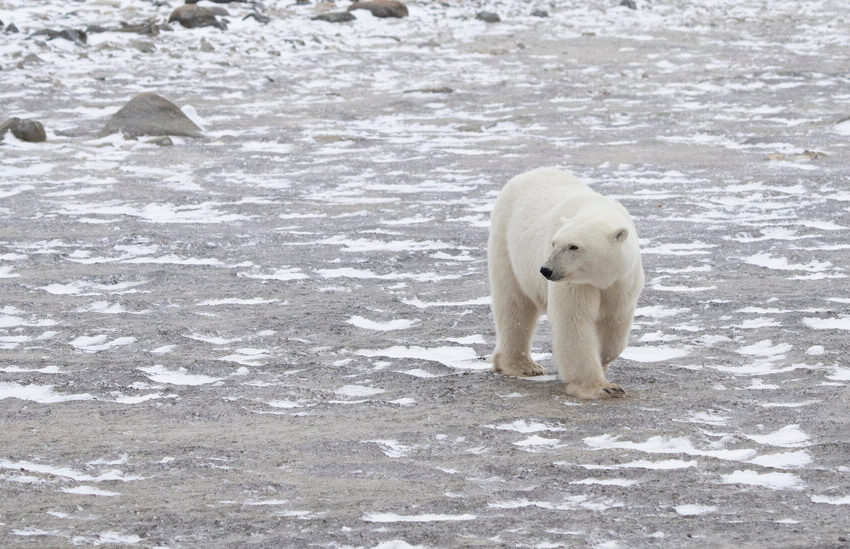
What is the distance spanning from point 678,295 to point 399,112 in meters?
7.79

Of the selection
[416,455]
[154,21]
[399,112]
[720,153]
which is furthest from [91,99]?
[416,455]

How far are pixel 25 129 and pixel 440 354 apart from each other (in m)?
7.78

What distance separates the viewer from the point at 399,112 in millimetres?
14680

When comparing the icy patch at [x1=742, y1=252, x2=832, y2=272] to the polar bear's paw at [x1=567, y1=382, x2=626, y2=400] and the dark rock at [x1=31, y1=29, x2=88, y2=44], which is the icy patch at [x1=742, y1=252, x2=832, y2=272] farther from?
the dark rock at [x1=31, y1=29, x2=88, y2=44]

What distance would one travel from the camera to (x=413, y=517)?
12.8 feet

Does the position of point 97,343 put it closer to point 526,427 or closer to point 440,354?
point 440,354

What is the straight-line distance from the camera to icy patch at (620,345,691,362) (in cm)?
620

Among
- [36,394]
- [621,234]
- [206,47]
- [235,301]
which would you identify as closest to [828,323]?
[621,234]

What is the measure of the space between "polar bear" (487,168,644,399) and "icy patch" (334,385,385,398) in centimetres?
68

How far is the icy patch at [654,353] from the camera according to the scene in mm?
6199

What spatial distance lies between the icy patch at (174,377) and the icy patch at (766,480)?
2512mm

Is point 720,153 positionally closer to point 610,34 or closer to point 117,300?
point 117,300

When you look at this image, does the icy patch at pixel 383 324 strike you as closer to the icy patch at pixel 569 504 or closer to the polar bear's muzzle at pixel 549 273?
the polar bear's muzzle at pixel 549 273

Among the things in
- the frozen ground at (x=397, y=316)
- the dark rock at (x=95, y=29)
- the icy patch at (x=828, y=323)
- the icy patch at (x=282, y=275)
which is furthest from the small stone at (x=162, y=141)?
the icy patch at (x=828, y=323)
